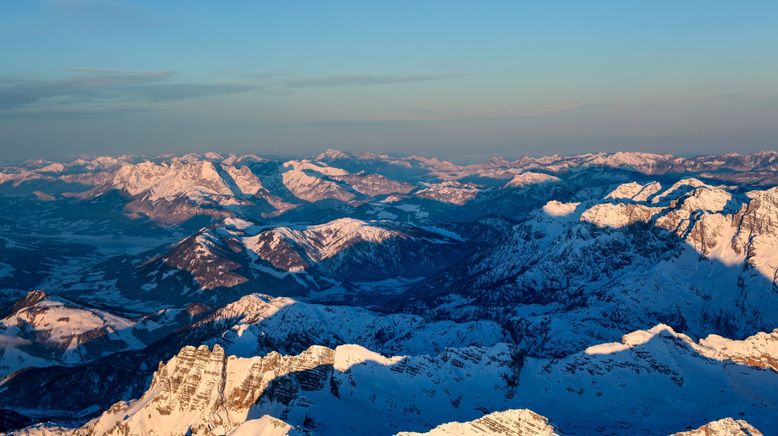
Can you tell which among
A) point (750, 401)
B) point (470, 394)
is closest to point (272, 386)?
point (470, 394)

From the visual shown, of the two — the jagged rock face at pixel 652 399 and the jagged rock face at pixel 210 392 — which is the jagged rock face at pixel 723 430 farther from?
the jagged rock face at pixel 210 392

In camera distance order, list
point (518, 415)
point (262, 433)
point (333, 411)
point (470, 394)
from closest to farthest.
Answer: point (518, 415)
point (262, 433)
point (333, 411)
point (470, 394)

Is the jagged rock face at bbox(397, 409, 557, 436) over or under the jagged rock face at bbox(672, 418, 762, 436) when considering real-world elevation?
under

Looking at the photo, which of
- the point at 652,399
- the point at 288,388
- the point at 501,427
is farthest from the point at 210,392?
the point at 652,399

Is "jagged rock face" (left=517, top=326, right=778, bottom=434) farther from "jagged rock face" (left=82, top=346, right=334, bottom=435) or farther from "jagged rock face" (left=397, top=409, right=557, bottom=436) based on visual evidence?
"jagged rock face" (left=82, top=346, right=334, bottom=435)

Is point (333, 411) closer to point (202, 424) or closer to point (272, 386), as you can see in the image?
point (272, 386)

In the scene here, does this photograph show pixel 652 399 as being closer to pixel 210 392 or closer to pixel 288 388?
pixel 288 388

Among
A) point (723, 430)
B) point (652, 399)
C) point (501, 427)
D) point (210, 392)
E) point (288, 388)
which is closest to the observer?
point (723, 430)

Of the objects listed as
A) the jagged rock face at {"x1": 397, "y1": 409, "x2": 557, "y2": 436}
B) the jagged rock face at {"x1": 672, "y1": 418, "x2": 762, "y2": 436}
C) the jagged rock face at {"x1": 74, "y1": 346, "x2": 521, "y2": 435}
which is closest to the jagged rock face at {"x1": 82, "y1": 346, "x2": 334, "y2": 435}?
the jagged rock face at {"x1": 74, "y1": 346, "x2": 521, "y2": 435}
